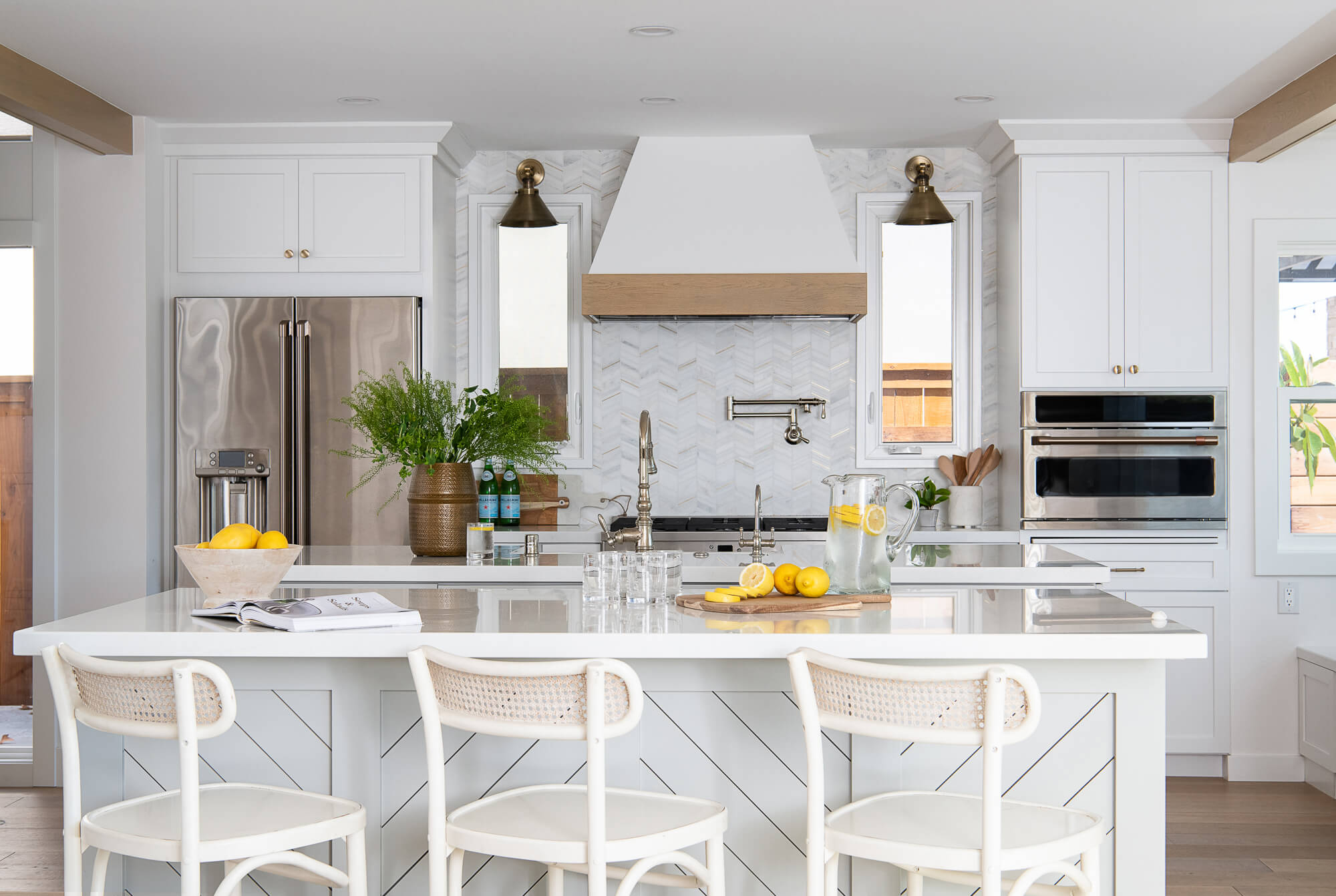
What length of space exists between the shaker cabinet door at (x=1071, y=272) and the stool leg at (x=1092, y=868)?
284 centimetres

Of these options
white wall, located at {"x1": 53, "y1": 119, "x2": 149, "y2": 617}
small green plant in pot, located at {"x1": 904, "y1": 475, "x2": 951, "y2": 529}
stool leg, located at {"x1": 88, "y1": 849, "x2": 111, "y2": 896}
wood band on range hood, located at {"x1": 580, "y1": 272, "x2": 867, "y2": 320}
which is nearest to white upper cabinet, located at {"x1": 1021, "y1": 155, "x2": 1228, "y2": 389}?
small green plant in pot, located at {"x1": 904, "y1": 475, "x2": 951, "y2": 529}

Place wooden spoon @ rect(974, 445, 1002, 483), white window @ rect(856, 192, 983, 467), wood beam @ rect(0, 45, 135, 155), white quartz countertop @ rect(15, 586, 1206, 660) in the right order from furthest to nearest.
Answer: white window @ rect(856, 192, 983, 467) < wooden spoon @ rect(974, 445, 1002, 483) < wood beam @ rect(0, 45, 135, 155) < white quartz countertop @ rect(15, 586, 1206, 660)

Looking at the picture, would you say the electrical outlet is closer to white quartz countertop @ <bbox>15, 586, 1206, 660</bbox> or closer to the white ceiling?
the white ceiling

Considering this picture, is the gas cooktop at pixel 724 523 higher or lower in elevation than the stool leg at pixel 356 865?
higher

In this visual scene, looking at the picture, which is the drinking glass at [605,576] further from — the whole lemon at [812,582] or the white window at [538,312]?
the white window at [538,312]

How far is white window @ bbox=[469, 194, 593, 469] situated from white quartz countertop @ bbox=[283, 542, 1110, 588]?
165 cm

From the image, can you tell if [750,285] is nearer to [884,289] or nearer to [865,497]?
[884,289]

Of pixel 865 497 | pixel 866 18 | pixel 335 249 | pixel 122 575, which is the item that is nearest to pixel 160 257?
pixel 335 249

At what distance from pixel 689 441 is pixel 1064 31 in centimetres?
226

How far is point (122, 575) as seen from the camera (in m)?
4.18

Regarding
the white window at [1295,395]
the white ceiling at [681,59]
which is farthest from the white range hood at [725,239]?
the white window at [1295,395]

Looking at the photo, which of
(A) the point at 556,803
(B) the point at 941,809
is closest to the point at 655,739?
(A) the point at 556,803

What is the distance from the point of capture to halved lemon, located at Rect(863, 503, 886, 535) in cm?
225

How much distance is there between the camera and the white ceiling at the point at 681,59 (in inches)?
126
